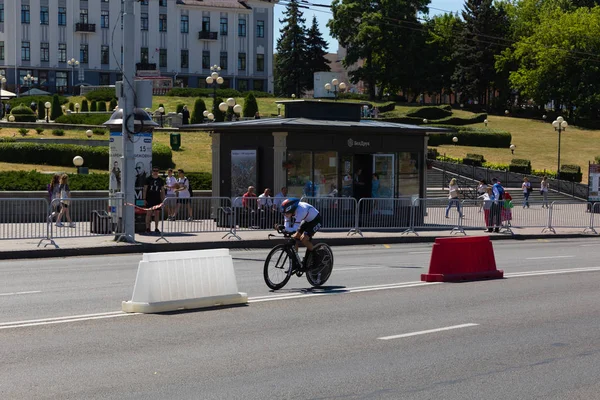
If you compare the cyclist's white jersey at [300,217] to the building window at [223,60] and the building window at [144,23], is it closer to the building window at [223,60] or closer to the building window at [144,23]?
the building window at [144,23]

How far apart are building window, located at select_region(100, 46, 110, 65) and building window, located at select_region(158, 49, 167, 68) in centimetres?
600

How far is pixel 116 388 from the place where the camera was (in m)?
8.41

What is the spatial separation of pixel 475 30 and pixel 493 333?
101245mm

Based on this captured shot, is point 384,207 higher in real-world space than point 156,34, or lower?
lower

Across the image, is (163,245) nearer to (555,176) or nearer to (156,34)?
(555,176)

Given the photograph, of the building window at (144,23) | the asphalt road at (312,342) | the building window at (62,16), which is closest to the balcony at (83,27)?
the building window at (62,16)

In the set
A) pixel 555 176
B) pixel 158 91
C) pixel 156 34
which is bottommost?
pixel 555 176

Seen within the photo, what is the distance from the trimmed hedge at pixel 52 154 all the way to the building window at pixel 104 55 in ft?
212

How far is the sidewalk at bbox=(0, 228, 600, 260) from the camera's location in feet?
72.0

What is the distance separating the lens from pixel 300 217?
51.0 ft

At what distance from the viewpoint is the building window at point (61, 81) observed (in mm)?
103062

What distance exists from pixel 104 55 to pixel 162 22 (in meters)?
7.92

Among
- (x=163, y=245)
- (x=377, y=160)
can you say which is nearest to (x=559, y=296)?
(x=163, y=245)

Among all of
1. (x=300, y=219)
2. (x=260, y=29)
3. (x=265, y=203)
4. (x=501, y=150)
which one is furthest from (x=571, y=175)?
(x=260, y=29)
